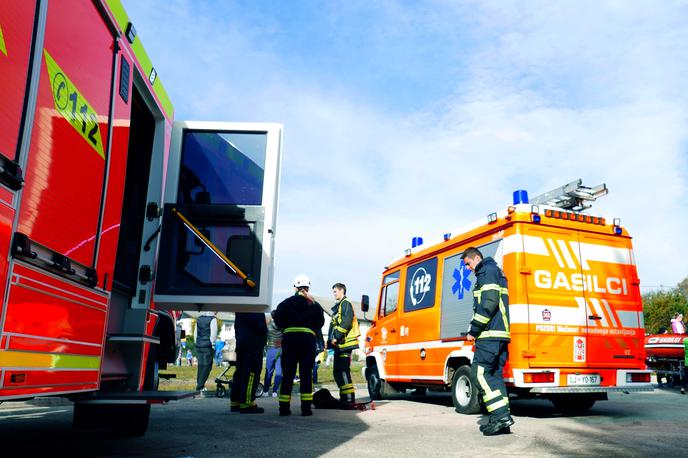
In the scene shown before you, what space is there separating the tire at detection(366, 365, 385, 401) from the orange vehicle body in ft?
6.42

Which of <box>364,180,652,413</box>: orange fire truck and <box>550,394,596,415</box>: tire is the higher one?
<box>364,180,652,413</box>: orange fire truck

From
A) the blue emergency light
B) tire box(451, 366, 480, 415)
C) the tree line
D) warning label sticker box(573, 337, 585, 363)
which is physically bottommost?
tire box(451, 366, 480, 415)

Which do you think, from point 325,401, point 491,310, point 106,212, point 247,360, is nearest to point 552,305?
point 491,310

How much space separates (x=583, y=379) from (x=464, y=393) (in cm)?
150

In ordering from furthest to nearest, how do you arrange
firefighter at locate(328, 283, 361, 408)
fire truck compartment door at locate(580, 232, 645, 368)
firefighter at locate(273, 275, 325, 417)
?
firefighter at locate(328, 283, 361, 408)
firefighter at locate(273, 275, 325, 417)
fire truck compartment door at locate(580, 232, 645, 368)

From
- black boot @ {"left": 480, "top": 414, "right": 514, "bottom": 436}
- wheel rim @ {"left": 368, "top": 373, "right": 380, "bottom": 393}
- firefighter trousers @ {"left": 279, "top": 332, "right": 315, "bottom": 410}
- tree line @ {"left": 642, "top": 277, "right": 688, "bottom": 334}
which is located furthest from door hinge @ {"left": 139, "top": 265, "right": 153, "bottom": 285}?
tree line @ {"left": 642, "top": 277, "right": 688, "bottom": 334}

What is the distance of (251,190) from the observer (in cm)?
509

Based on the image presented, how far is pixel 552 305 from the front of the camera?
23.9ft

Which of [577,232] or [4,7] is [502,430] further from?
[4,7]

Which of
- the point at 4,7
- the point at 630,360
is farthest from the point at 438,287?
the point at 4,7

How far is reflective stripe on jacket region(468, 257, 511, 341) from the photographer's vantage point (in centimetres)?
617

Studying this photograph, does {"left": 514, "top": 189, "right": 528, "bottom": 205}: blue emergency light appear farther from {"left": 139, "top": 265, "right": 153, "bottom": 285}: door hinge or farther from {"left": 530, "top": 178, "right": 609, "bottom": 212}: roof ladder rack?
{"left": 139, "top": 265, "right": 153, "bottom": 285}: door hinge

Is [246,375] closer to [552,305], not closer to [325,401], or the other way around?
[325,401]

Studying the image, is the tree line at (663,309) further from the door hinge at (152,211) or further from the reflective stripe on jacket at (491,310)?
the door hinge at (152,211)
